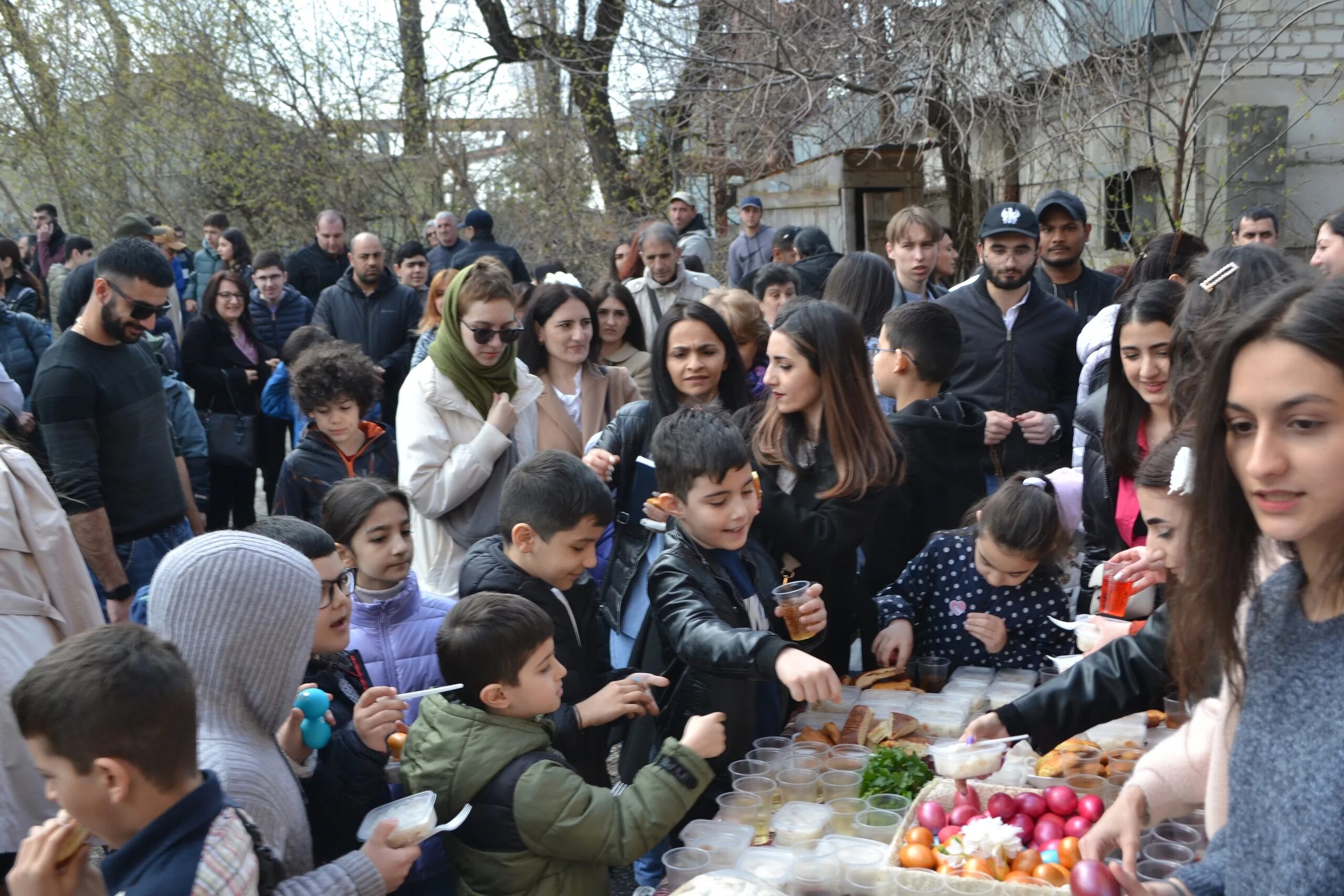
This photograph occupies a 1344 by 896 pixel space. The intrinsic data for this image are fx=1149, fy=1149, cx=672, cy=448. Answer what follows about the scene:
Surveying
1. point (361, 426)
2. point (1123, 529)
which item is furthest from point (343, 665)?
point (1123, 529)

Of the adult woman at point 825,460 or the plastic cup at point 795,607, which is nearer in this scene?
the plastic cup at point 795,607

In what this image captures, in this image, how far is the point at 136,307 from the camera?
4.40 m

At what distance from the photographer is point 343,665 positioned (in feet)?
9.96

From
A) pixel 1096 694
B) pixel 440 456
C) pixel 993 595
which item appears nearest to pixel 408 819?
pixel 1096 694

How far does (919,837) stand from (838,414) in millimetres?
1698

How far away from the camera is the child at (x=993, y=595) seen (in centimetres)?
354

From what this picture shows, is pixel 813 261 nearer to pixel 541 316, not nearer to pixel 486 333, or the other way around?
pixel 541 316

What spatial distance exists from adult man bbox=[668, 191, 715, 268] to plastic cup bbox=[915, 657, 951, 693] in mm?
6954

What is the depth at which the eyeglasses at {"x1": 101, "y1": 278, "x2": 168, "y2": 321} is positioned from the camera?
4.38 m

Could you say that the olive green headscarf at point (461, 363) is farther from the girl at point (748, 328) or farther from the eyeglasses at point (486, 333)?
the girl at point (748, 328)

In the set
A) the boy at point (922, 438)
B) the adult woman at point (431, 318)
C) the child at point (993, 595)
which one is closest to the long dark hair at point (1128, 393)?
the child at point (993, 595)

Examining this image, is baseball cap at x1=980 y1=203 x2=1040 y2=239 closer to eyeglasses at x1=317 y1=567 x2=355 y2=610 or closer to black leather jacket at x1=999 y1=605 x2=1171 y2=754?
black leather jacket at x1=999 y1=605 x2=1171 y2=754

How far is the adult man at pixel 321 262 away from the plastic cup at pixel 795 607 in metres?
8.12

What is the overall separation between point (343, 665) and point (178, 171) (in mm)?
17158
